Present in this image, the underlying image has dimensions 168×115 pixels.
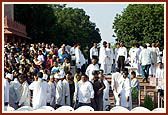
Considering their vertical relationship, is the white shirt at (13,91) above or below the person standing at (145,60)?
below

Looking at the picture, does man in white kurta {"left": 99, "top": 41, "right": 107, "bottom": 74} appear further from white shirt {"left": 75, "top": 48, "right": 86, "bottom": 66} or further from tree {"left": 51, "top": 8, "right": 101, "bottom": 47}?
tree {"left": 51, "top": 8, "right": 101, "bottom": 47}

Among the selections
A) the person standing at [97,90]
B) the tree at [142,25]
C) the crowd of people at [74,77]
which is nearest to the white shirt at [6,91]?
the crowd of people at [74,77]

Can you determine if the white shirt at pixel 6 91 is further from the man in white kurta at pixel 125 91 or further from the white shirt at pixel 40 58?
the white shirt at pixel 40 58

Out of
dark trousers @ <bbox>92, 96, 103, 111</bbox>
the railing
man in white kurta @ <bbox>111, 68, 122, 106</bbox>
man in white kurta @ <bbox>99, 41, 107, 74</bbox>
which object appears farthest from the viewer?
the railing

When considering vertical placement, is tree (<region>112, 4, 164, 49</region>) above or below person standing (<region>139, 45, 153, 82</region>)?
above

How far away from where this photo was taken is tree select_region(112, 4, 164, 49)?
32062 mm

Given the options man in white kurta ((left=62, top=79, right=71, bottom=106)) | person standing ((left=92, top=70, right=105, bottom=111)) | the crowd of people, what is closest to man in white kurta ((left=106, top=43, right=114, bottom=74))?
the crowd of people

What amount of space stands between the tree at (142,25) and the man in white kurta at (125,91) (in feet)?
68.4

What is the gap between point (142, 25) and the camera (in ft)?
109

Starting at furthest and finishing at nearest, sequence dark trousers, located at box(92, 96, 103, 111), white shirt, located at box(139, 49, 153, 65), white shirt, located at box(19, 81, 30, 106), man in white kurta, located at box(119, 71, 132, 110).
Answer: white shirt, located at box(139, 49, 153, 65)
man in white kurta, located at box(119, 71, 132, 110)
white shirt, located at box(19, 81, 30, 106)
dark trousers, located at box(92, 96, 103, 111)

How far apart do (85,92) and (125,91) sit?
155 cm

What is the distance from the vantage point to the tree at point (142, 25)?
32062mm

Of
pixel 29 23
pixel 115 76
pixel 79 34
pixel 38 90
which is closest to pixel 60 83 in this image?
pixel 38 90

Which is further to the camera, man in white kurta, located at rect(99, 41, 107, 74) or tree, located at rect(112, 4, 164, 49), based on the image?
tree, located at rect(112, 4, 164, 49)
